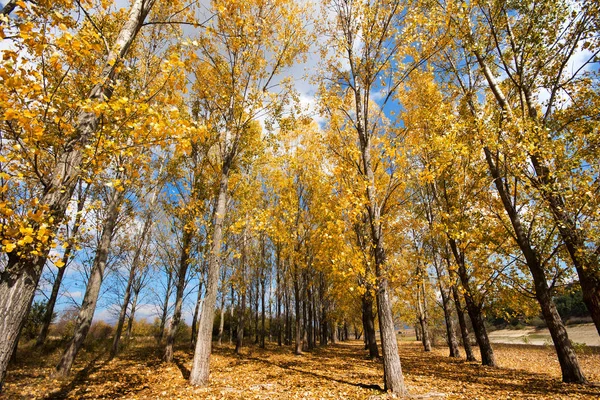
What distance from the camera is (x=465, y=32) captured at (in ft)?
29.8

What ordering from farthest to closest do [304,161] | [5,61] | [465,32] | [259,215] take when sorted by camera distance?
[304,161]
[465,32]
[259,215]
[5,61]

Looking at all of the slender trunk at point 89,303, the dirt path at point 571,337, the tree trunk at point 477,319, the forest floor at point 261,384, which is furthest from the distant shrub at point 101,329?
the dirt path at point 571,337

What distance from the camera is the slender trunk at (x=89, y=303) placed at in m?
8.59

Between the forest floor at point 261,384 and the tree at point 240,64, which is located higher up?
the tree at point 240,64

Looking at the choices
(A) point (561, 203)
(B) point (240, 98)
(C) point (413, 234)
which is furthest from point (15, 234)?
(C) point (413, 234)

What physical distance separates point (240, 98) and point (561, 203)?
9.97 metres

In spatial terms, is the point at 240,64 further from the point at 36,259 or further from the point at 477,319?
the point at 477,319

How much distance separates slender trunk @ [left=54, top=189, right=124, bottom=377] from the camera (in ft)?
28.2

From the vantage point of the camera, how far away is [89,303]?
9.51 m

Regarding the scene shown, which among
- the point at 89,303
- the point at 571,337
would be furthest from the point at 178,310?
the point at 571,337

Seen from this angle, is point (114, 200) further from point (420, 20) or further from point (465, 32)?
point (465, 32)

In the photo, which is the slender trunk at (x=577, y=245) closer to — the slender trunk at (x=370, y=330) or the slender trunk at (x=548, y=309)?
the slender trunk at (x=548, y=309)

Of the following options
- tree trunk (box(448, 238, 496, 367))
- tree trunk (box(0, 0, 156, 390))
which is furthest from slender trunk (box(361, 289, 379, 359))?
tree trunk (box(0, 0, 156, 390))

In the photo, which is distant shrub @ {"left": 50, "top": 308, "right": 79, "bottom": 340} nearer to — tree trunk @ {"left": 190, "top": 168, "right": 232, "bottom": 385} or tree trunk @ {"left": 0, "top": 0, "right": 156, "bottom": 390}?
tree trunk @ {"left": 190, "top": 168, "right": 232, "bottom": 385}
